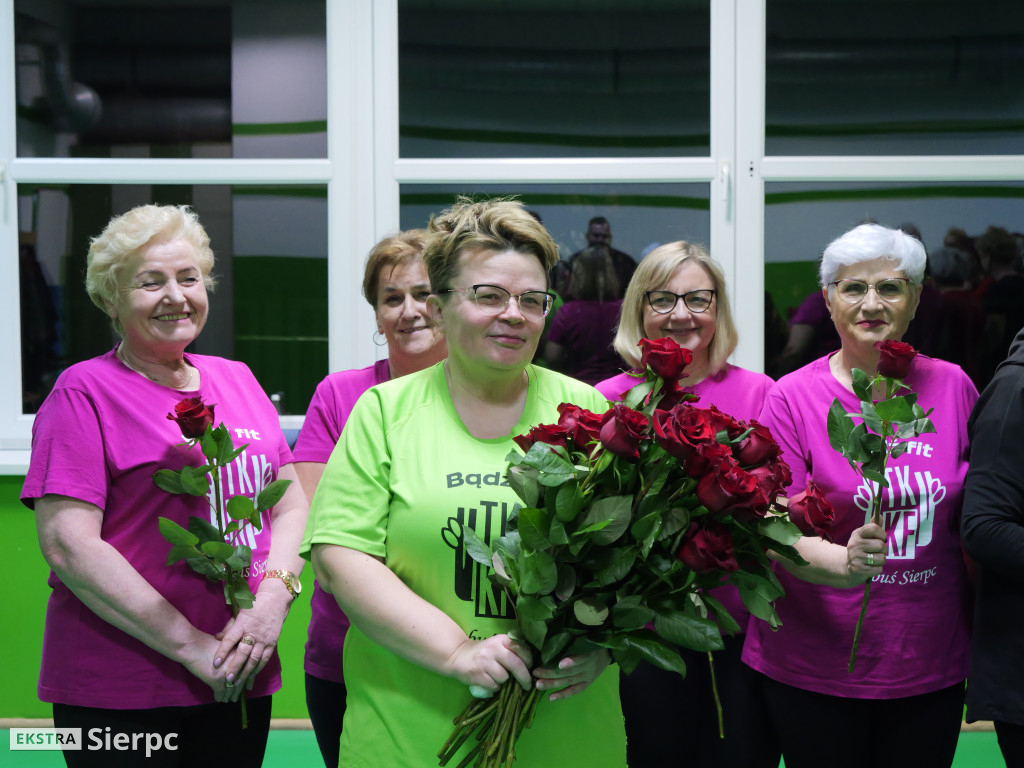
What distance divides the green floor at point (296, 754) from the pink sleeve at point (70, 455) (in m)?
1.62

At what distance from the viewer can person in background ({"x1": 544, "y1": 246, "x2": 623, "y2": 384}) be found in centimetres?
330

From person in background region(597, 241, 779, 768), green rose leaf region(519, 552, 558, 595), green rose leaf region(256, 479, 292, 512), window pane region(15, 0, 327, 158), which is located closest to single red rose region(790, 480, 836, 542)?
green rose leaf region(519, 552, 558, 595)

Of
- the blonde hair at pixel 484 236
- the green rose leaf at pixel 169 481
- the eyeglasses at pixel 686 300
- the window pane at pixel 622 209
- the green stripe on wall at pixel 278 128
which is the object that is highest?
the green stripe on wall at pixel 278 128

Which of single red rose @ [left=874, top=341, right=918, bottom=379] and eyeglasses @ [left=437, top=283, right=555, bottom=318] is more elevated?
eyeglasses @ [left=437, top=283, right=555, bottom=318]

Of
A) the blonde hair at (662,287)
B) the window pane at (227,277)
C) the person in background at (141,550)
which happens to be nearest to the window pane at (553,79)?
the window pane at (227,277)

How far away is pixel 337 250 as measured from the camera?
10.8 feet

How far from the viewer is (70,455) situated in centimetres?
168

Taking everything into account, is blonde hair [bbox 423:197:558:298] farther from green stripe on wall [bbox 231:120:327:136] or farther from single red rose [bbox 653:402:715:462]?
green stripe on wall [bbox 231:120:327:136]

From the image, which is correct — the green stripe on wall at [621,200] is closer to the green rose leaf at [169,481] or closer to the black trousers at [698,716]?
the black trousers at [698,716]

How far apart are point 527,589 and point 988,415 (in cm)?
109

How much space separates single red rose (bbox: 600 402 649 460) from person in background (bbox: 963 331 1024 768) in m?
0.90

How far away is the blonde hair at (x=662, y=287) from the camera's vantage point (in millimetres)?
2227

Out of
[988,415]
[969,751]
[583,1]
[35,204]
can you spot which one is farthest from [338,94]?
[969,751]

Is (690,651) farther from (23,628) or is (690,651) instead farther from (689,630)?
(23,628)
